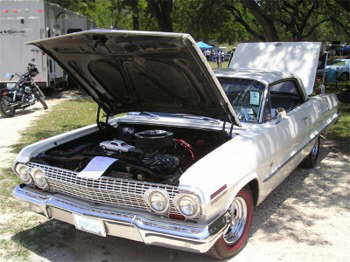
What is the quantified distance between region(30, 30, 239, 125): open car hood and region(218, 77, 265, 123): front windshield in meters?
0.42

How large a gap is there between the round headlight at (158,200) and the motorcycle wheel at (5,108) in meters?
8.94

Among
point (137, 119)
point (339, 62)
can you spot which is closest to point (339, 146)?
point (137, 119)

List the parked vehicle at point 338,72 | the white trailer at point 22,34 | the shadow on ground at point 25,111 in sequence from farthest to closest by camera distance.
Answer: the parked vehicle at point 338,72
the white trailer at point 22,34
the shadow on ground at point 25,111

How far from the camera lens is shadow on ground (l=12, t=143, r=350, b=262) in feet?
11.9

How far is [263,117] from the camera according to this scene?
4.34 metres

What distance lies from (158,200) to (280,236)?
1583mm

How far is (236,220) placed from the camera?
12.0ft

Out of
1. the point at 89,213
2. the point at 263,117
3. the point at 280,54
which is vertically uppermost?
the point at 280,54

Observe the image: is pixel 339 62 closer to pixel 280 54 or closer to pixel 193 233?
pixel 280 54

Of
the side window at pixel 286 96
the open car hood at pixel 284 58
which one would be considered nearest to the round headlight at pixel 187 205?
the side window at pixel 286 96

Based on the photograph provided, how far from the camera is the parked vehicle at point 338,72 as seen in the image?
18.2 metres

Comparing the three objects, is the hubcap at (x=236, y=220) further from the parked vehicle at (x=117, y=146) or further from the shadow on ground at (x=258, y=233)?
the parked vehicle at (x=117, y=146)

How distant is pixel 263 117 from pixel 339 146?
3.57 meters

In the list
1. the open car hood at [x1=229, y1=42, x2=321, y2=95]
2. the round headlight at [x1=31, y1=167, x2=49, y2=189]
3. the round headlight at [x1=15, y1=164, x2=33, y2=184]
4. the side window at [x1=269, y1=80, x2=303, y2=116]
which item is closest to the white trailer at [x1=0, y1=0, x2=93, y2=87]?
the open car hood at [x1=229, y1=42, x2=321, y2=95]
